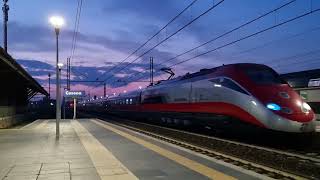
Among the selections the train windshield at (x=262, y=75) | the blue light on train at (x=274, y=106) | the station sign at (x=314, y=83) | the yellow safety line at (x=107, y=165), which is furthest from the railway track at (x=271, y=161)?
the station sign at (x=314, y=83)

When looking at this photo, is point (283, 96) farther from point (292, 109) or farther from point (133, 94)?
point (133, 94)

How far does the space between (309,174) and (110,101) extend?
53.3 meters

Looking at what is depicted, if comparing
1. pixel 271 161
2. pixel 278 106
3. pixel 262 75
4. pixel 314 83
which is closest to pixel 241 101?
pixel 262 75

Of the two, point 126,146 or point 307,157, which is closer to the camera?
point 307,157

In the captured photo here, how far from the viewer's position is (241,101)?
1823 centimetres

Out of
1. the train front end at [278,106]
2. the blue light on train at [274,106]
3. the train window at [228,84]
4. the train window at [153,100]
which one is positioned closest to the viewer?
the train front end at [278,106]

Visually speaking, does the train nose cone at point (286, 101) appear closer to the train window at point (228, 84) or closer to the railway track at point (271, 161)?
the train window at point (228, 84)

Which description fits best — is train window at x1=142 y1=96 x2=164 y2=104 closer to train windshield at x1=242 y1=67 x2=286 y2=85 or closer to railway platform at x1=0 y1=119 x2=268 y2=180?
train windshield at x1=242 y1=67 x2=286 y2=85

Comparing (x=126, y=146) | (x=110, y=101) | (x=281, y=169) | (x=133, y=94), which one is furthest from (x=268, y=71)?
(x=110, y=101)

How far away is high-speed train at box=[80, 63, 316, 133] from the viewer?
16.6 m

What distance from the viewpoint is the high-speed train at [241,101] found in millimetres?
16609

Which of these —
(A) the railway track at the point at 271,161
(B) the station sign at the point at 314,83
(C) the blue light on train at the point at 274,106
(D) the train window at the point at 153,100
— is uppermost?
(B) the station sign at the point at 314,83

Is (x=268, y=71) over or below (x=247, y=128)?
over

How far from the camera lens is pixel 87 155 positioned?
14.0 m
